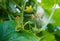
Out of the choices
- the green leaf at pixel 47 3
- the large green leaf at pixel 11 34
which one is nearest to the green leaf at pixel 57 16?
the green leaf at pixel 47 3

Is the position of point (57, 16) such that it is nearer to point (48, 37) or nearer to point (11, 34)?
point (48, 37)

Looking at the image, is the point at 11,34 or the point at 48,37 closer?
the point at 11,34

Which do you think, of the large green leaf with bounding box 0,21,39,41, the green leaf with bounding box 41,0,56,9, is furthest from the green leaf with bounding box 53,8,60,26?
the large green leaf with bounding box 0,21,39,41

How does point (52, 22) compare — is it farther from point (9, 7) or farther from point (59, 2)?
point (9, 7)

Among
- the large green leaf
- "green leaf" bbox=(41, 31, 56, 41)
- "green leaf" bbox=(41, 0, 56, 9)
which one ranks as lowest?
"green leaf" bbox=(41, 31, 56, 41)

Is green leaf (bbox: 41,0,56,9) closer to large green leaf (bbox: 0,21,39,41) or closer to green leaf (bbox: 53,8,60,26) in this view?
green leaf (bbox: 53,8,60,26)

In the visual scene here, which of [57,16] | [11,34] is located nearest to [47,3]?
[57,16]

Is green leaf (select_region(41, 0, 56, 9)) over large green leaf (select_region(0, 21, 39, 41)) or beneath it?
over

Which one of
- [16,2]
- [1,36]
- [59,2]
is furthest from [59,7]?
[1,36]

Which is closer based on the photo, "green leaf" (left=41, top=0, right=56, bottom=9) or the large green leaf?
the large green leaf
